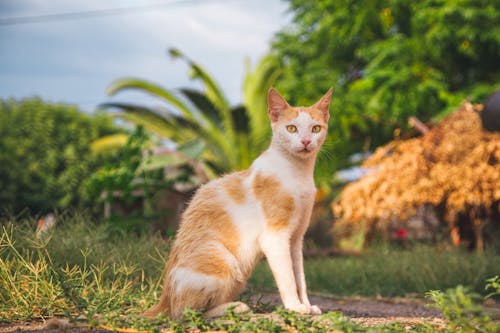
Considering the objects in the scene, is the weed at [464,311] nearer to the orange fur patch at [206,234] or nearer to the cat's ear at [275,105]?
the orange fur patch at [206,234]

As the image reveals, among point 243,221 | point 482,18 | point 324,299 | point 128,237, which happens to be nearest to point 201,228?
point 243,221

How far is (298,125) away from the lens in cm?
353

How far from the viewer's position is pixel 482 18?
12.5 metres

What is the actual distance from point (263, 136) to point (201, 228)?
1449 cm

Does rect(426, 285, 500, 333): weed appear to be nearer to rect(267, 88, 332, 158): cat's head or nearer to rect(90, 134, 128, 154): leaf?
rect(267, 88, 332, 158): cat's head

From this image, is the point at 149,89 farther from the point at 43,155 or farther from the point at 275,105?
the point at 275,105

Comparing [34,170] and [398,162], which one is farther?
[34,170]

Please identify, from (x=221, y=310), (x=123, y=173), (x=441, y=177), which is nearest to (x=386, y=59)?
(x=441, y=177)

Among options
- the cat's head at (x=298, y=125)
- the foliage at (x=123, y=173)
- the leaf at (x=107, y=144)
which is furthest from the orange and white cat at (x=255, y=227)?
the leaf at (x=107, y=144)

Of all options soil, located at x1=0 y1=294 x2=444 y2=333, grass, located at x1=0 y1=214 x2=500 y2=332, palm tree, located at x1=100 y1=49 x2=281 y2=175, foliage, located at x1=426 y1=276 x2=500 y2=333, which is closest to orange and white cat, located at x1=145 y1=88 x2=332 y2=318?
grass, located at x1=0 y1=214 x2=500 y2=332

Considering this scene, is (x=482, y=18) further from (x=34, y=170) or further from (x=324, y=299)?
(x=34, y=170)

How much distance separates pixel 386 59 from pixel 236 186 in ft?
37.0

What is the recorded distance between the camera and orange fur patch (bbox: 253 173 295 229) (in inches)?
134

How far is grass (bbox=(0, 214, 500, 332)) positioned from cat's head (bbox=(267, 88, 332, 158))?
1.07m
